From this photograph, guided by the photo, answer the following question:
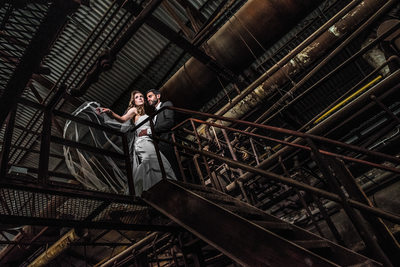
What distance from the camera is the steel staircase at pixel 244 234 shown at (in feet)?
6.88

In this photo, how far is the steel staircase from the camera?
2096 mm

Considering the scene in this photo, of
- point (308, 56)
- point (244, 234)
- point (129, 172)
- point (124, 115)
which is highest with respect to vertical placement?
point (124, 115)

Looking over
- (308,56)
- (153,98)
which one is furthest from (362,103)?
(153,98)

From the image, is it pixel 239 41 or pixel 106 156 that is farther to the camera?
pixel 239 41

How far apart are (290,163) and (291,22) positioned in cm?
275

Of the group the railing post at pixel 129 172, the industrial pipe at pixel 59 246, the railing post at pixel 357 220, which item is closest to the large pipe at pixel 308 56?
the railing post at pixel 129 172

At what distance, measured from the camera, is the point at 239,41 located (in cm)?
529

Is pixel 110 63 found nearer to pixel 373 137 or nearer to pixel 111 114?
pixel 111 114

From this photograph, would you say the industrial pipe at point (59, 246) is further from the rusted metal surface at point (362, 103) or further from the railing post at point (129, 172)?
the rusted metal surface at point (362, 103)

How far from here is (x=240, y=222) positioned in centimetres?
238

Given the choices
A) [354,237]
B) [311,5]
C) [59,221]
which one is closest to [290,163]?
[354,237]

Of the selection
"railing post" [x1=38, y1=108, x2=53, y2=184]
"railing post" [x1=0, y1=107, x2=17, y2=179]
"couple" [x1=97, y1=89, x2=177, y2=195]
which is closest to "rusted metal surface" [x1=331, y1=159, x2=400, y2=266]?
"couple" [x1=97, y1=89, x2=177, y2=195]

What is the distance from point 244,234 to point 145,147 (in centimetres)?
266

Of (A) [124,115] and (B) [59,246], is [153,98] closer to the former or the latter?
(A) [124,115]
